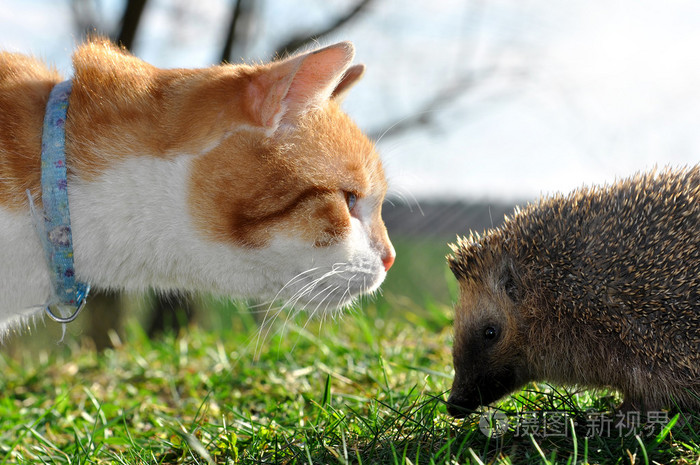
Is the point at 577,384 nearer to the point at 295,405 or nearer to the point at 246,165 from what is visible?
the point at 295,405

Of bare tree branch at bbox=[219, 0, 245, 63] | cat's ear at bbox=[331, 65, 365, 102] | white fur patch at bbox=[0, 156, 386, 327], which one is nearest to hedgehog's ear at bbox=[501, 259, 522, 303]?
white fur patch at bbox=[0, 156, 386, 327]

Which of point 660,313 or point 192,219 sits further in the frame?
point 660,313

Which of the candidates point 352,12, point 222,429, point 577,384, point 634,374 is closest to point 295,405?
point 222,429

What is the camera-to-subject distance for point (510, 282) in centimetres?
369

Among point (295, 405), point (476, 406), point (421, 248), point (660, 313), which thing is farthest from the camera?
point (421, 248)

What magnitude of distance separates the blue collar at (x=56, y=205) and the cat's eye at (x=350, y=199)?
1316 millimetres

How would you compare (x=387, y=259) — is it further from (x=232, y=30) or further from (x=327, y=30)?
(x=232, y=30)

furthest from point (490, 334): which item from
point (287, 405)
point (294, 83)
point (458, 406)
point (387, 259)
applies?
point (294, 83)

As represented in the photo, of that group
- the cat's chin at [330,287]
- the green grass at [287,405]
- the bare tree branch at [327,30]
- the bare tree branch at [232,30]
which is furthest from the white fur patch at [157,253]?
the bare tree branch at [232,30]

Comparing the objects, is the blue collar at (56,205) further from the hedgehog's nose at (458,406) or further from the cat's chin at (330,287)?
the hedgehog's nose at (458,406)

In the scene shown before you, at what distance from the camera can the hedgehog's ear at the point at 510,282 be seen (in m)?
3.63

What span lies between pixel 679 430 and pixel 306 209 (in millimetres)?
2039

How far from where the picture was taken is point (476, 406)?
351 centimetres

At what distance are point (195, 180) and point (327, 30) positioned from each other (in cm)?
488
